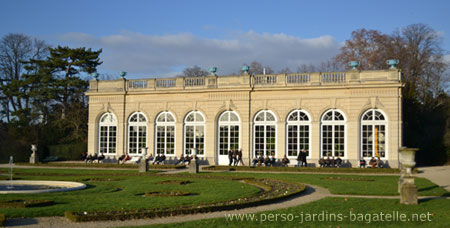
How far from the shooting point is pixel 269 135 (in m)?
34.6

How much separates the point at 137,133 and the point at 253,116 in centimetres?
1017

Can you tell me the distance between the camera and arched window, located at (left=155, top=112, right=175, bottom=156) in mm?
37219

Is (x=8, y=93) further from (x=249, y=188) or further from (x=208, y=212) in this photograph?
(x=208, y=212)

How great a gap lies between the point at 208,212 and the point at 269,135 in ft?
Result: 71.8

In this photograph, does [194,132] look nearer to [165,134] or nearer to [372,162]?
[165,134]

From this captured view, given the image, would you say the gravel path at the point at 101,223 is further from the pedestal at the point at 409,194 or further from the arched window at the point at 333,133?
the arched window at the point at 333,133

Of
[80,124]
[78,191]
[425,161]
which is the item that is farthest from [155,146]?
[425,161]

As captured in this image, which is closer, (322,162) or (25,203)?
(25,203)

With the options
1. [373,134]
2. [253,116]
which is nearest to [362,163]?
[373,134]

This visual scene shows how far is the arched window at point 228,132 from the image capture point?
3550 cm

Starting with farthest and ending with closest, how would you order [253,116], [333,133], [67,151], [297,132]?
[67,151], [253,116], [297,132], [333,133]

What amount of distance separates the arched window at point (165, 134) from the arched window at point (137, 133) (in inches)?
45.8

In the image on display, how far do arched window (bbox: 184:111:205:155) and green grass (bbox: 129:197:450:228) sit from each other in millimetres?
21519

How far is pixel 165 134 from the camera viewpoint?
37.4 metres
